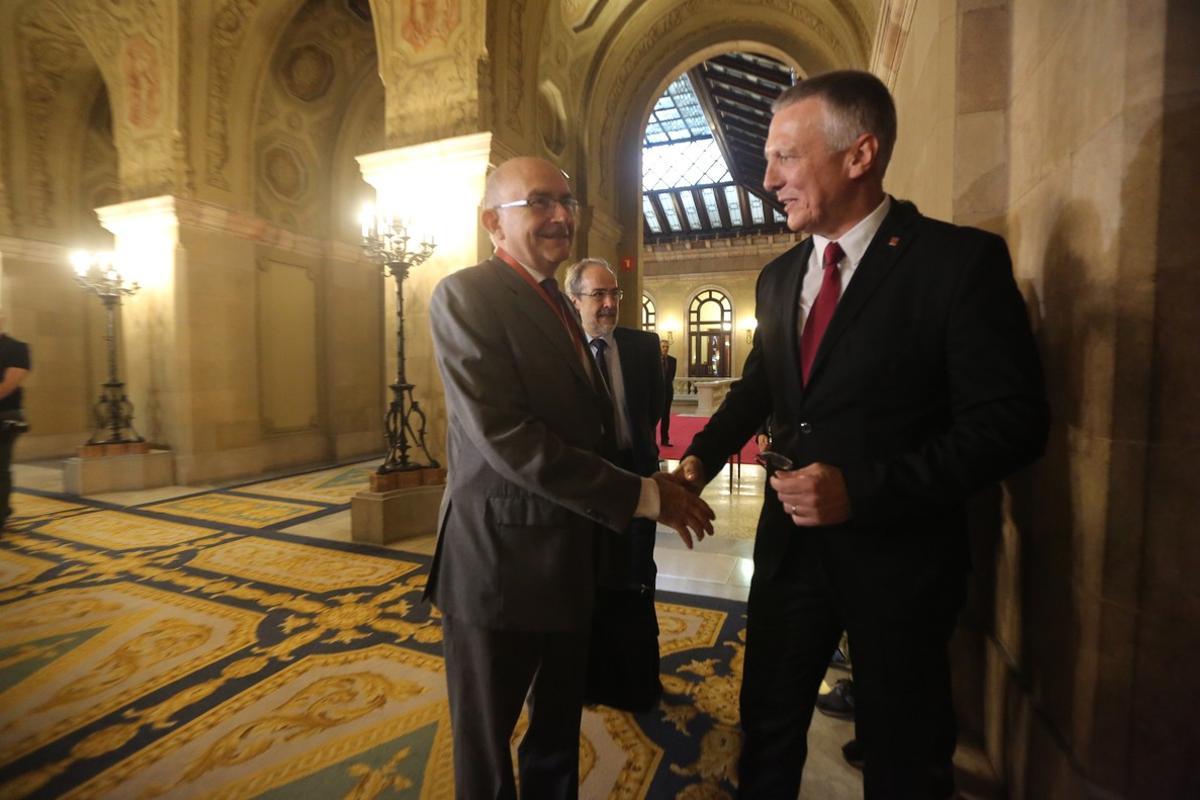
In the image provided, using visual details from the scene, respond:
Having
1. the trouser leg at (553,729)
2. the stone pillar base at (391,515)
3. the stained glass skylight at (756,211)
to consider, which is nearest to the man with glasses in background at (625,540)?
the trouser leg at (553,729)

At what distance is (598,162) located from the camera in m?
8.30

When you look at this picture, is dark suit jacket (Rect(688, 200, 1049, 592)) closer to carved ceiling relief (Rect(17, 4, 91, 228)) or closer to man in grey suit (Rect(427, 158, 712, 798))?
man in grey suit (Rect(427, 158, 712, 798))

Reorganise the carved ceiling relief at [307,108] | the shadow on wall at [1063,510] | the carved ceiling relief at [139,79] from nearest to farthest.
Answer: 1. the shadow on wall at [1063,510]
2. the carved ceiling relief at [139,79]
3. the carved ceiling relief at [307,108]

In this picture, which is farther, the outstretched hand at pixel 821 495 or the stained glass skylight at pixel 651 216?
the stained glass skylight at pixel 651 216

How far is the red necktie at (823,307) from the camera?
1.30m

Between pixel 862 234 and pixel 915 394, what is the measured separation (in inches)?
15.1

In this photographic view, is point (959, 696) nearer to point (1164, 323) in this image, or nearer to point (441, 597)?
point (1164, 323)

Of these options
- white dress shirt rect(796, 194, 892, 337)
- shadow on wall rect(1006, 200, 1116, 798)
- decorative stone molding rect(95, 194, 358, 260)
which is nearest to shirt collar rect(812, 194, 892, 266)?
white dress shirt rect(796, 194, 892, 337)

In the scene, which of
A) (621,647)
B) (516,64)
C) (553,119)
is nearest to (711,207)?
(553,119)

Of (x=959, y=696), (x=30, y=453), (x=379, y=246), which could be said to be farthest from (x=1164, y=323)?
(x=30, y=453)

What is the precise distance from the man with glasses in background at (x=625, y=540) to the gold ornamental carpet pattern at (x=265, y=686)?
276 mm

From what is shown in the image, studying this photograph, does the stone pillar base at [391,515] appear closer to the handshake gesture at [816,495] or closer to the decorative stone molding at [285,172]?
the handshake gesture at [816,495]

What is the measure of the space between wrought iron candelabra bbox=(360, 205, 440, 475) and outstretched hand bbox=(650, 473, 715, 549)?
13.1 ft

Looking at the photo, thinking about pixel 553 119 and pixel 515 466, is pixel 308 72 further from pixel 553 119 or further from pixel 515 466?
pixel 515 466
